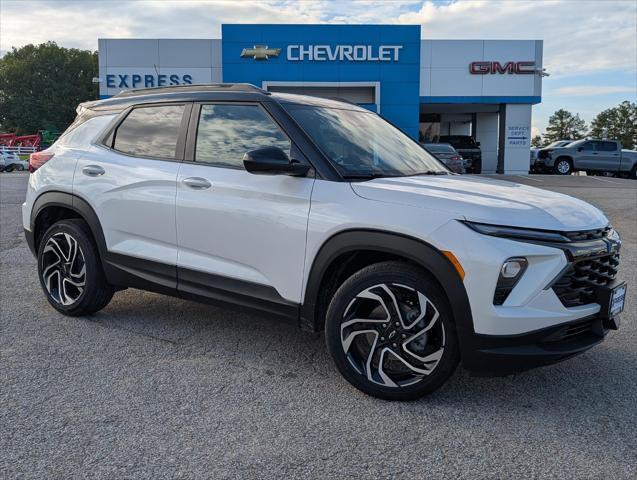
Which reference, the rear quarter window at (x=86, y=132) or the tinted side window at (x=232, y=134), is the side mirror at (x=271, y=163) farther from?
the rear quarter window at (x=86, y=132)

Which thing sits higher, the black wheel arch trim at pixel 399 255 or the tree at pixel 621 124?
the tree at pixel 621 124

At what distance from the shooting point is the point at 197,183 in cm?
388

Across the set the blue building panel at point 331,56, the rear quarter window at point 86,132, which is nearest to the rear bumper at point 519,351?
the rear quarter window at point 86,132

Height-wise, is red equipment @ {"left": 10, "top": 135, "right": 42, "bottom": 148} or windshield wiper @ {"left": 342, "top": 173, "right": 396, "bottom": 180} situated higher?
red equipment @ {"left": 10, "top": 135, "right": 42, "bottom": 148}

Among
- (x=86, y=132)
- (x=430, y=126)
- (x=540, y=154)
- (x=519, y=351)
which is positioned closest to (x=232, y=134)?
(x=86, y=132)

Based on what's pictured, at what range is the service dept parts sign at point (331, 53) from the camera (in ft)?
95.3

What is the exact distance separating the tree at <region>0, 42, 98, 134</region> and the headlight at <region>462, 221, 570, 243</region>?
7875 cm

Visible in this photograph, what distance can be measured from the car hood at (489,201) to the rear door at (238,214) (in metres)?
0.47

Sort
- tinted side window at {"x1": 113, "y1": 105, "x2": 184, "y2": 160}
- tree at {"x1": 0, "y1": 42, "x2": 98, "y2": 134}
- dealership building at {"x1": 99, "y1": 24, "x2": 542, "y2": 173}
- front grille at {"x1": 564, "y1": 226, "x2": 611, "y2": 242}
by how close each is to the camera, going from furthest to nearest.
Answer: tree at {"x1": 0, "y1": 42, "x2": 98, "y2": 134} → dealership building at {"x1": 99, "y1": 24, "x2": 542, "y2": 173} → tinted side window at {"x1": 113, "y1": 105, "x2": 184, "y2": 160} → front grille at {"x1": 564, "y1": 226, "x2": 611, "y2": 242}

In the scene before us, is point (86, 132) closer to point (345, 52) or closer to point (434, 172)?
point (434, 172)

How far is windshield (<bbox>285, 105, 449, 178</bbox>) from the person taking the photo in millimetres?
3637

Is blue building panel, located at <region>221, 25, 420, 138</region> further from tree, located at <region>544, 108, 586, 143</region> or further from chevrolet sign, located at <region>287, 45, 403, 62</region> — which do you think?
tree, located at <region>544, 108, 586, 143</region>

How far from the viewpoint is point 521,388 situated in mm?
3504

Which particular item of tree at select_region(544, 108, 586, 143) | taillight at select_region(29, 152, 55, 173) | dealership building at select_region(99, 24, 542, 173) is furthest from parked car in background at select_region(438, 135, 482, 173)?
tree at select_region(544, 108, 586, 143)
